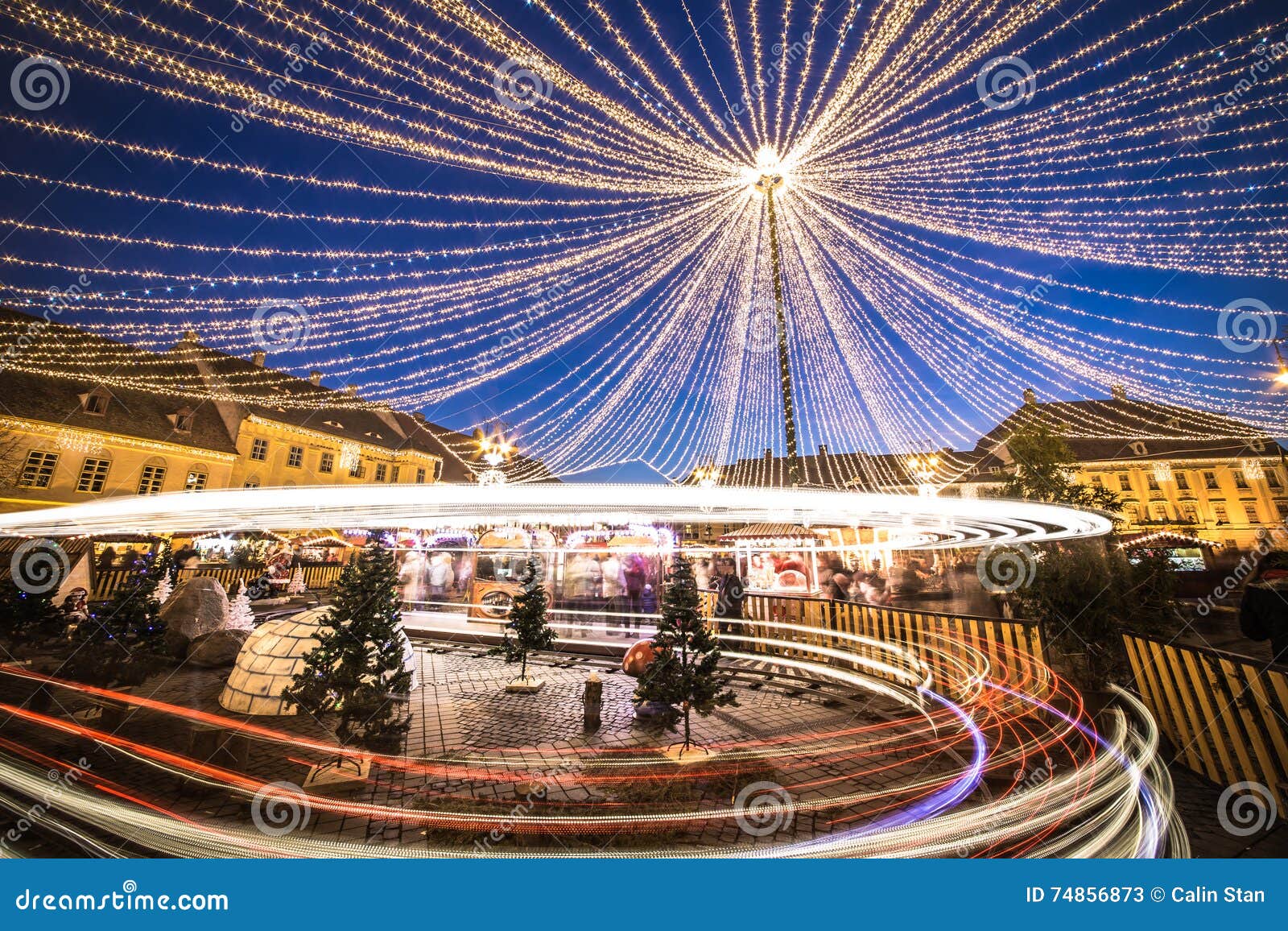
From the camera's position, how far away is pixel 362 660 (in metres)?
4.74

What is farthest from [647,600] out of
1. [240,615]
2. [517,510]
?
[240,615]

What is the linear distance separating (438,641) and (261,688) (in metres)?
7.15

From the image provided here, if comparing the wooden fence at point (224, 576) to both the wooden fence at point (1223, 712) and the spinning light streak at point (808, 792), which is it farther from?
the wooden fence at point (1223, 712)

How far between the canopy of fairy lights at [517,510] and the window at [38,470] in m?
19.3

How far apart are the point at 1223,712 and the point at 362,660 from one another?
8.27 metres

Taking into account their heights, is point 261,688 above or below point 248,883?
above

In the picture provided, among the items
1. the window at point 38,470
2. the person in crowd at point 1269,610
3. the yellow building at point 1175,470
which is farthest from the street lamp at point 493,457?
the yellow building at point 1175,470

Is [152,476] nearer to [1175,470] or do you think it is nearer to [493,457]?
[493,457]

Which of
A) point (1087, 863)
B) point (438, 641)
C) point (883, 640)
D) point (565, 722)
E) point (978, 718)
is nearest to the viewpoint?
point (1087, 863)

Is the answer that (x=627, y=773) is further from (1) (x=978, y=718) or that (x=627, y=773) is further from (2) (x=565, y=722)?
(1) (x=978, y=718)

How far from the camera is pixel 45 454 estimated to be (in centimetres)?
2181

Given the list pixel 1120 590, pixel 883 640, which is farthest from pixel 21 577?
pixel 1120 590

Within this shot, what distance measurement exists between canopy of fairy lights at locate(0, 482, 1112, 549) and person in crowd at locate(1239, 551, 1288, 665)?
181 cm

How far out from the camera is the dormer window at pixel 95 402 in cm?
2300
